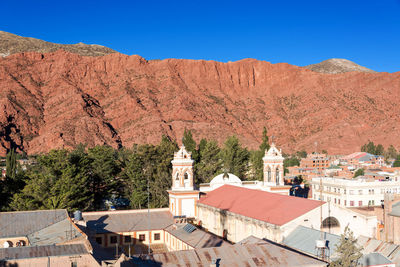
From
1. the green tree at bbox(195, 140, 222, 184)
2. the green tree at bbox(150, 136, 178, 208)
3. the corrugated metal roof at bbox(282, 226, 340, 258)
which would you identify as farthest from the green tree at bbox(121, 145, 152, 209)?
the corrugated metal roof at bbox(282, 226, 340, 258)

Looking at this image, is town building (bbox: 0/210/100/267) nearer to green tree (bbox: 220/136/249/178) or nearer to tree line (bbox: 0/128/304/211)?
tree line (bbox: 0/128/304/211)

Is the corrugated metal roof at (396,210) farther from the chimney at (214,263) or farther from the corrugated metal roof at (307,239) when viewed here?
the chimney at (214,263)

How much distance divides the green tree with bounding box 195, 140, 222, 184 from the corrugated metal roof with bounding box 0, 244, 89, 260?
4174 centimetres

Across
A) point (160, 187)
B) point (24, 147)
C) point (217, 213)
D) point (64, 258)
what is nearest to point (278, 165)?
point (217, 213)

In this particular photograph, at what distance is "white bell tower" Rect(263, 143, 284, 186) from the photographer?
43938 mm

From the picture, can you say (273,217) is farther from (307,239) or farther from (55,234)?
(55,234)

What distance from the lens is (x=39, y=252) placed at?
18.5m

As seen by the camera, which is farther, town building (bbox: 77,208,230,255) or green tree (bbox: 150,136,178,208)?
green tree (bbox: 150,136,178,208)

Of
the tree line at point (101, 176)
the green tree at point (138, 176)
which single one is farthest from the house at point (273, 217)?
the green tree at point (138, 176)

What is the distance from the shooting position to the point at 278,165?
44.2 metres

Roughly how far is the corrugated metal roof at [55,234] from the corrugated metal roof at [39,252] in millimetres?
7418

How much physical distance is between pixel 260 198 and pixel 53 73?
520 feet

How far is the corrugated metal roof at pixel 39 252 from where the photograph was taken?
18047 mm

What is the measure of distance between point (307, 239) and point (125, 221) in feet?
55.6
